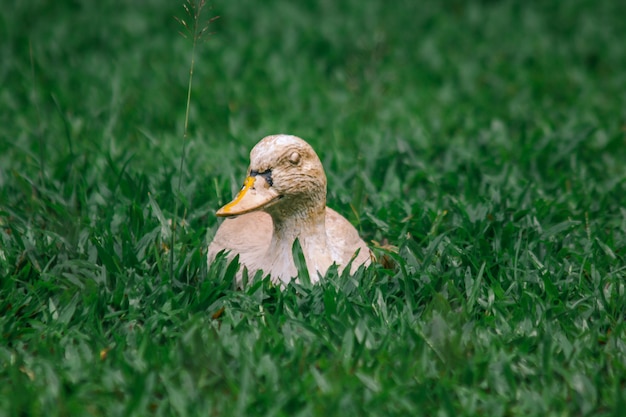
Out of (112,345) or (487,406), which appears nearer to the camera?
(487,406)

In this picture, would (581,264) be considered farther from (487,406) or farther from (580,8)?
(580,8)

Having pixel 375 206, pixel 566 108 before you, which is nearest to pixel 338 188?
pixel 375 206

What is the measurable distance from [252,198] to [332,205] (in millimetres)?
1084

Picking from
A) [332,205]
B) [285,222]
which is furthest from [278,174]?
[332,205]

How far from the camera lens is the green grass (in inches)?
109

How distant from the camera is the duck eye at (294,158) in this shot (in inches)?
126

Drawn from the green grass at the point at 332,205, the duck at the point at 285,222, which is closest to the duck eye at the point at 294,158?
the duck at the point at 285,222

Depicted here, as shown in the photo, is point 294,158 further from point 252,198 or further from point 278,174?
point 252,198

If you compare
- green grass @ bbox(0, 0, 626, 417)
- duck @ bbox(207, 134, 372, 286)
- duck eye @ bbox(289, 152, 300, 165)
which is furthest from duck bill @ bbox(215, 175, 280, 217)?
green grass @ bbox(0, 0, 626, 417)

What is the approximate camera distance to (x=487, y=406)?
2.69 m

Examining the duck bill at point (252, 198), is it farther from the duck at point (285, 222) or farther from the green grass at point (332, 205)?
the green grass at point (332, 205)

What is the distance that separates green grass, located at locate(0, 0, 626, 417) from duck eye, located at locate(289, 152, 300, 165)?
49 cm

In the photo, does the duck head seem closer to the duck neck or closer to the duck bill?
the duck bill

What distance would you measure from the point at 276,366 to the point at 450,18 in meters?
5.12
